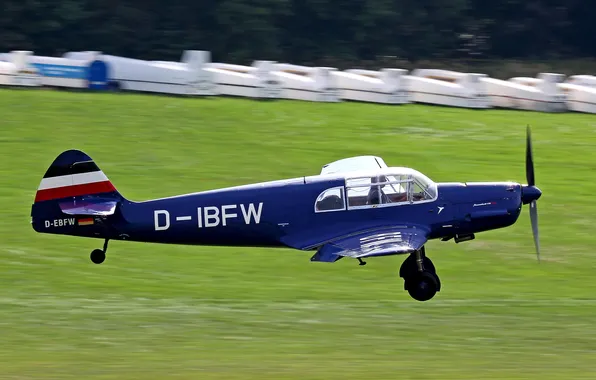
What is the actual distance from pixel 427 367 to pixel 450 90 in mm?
24287

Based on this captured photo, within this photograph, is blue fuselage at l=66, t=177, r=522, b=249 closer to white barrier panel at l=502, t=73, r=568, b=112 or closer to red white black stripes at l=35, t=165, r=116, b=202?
red white black stripes at l=35, t=165, r=116, b=202

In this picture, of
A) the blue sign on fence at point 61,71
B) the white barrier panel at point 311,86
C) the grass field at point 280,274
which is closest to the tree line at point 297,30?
the blue sign on fence at point 61,71

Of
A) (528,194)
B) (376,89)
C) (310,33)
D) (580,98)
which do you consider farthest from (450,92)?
(528,194)

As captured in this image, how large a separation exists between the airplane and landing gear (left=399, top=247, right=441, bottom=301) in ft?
0.31

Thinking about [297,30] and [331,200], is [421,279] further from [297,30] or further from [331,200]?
[297,30]

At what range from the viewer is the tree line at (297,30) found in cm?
5725

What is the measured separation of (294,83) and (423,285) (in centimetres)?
2119

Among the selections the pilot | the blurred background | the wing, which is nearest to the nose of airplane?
the wing

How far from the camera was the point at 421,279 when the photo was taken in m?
21.6

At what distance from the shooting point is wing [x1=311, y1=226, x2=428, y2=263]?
19812 mm

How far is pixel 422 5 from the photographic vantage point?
62.2 m

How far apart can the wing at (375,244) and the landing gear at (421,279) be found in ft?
2.68

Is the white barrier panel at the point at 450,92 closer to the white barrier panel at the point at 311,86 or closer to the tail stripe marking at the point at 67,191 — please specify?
the white barrier panel at the point at 311,86

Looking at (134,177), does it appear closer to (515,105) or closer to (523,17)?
(515,105)
